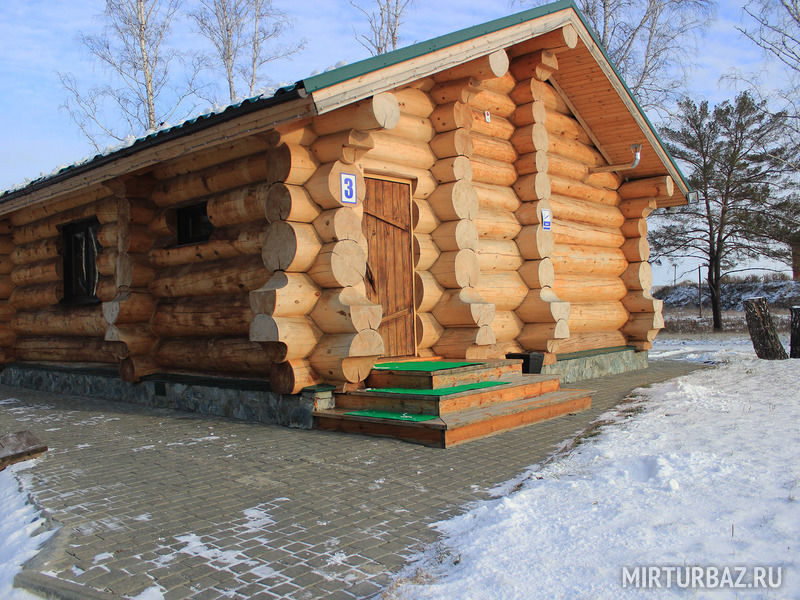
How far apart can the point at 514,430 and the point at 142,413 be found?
4.88 meters

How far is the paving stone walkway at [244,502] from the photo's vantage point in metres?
3.32

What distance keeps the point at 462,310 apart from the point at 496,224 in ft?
6.20

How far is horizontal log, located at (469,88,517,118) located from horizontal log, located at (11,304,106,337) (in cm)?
666

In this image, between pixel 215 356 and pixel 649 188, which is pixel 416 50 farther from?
pixel 649 188

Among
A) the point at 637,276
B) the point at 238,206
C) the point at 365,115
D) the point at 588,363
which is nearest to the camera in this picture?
the point at 365,115

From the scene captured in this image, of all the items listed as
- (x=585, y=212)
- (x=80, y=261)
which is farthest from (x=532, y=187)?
(x=80, y=261)

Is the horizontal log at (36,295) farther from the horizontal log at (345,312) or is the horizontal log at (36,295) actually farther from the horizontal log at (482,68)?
the horizontal log at (482,68)

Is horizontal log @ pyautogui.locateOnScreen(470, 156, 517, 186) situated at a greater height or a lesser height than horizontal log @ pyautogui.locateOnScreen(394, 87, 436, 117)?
lesser

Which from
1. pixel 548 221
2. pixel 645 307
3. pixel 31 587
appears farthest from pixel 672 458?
pixel 645 307

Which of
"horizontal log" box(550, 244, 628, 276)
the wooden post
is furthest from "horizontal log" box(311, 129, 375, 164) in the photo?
the wooden post

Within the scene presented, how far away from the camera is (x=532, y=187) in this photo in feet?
33.4

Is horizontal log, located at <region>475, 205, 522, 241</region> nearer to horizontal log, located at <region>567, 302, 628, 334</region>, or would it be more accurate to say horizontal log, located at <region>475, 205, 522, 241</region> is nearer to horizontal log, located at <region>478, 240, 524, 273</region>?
horizontal log, located at <region>478, 240, 524, 273</region>

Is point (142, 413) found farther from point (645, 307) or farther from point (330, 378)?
point (645, 307)

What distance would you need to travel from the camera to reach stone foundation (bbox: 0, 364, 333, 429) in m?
7.13
